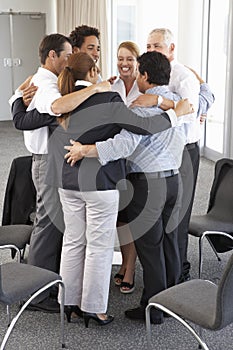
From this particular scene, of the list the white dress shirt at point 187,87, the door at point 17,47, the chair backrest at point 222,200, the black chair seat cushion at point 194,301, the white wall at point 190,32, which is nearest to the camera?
the black chair seat cushion at point 194,301

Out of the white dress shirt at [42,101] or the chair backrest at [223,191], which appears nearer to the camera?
the white dress shirt at [42,101]

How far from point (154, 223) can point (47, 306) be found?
2.86 feet

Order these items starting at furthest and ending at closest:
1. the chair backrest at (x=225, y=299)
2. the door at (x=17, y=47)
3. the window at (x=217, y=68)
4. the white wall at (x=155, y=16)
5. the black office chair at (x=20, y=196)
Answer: the door at (x=17, y=47) → the white wall at (x=155, y=16) → the window at (x=217, y=68) → the black office chair at (x=20, y=196) → the chair backrest at (x=225, y=299)

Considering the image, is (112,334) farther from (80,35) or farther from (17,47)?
(17,47)

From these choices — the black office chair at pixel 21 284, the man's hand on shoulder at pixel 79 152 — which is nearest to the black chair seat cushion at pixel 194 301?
the black office chair at pixel 21 284

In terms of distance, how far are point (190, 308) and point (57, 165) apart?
3.37ft

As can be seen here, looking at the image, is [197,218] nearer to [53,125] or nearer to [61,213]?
[61,213]

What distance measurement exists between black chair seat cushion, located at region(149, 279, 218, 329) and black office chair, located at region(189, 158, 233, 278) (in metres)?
0.79

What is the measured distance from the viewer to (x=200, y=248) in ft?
11.2

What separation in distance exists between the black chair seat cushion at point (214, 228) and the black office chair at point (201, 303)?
78 centimetres

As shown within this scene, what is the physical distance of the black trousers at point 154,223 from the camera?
296cm

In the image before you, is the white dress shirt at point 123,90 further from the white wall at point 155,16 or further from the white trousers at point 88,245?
the white wall at point 155,16

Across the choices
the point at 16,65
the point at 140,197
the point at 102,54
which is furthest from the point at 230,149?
the point at 16,65

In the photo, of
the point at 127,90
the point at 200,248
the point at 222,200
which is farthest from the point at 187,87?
the point at 200,248
